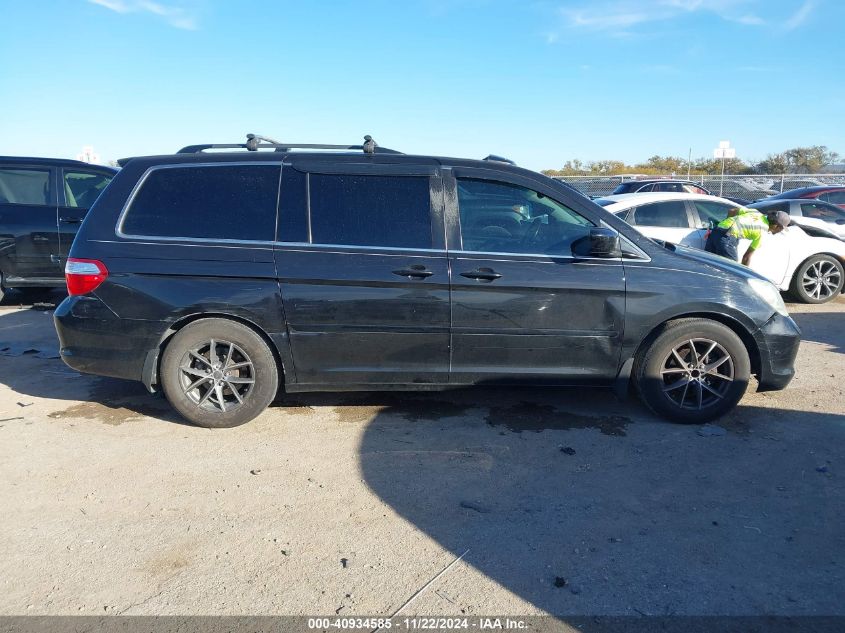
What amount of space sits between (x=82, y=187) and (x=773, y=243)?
30.9 feet

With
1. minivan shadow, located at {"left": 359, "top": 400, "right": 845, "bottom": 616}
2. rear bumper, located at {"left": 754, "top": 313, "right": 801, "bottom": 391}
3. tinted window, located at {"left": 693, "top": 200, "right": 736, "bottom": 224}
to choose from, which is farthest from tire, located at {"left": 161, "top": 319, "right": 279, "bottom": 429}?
tinted window, located at {"left": 693, "top": 200, "right": 736, "bottom": 224}

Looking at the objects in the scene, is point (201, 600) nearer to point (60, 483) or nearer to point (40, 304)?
point (60, 483)

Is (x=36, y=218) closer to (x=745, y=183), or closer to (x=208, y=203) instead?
(x=208, y=203)

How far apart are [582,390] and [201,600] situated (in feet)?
11.8

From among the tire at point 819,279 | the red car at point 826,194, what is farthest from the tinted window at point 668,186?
the tire at point 819,279

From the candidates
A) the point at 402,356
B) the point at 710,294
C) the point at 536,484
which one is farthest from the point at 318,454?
the point at 710,294

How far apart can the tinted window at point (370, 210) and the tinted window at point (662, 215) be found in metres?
5.52

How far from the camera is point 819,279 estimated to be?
9133mm

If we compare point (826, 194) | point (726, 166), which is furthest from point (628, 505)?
point (726, 166)

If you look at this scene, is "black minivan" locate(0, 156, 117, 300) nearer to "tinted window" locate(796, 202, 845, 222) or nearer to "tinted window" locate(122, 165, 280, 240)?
"tinted window" locate(122, 165, 280, 240)

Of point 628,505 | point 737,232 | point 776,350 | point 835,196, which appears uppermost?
point 835,196

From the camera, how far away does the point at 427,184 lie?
180 inches

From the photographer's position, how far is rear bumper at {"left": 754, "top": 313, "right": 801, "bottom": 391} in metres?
4.70

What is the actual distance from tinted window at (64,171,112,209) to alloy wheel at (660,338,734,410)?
7669 millimetres
